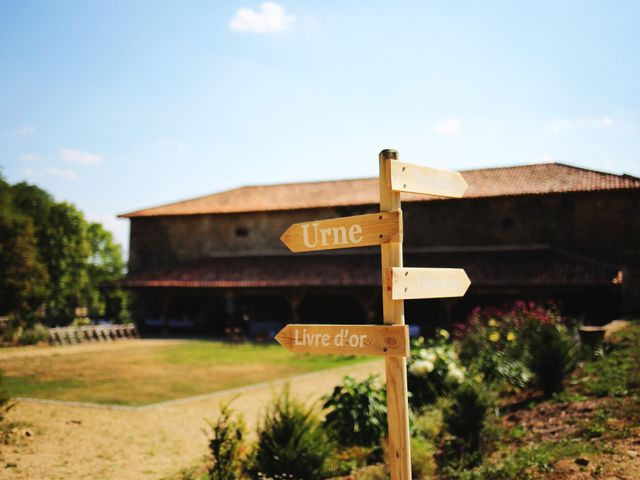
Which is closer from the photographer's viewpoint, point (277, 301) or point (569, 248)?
point (569, 248)

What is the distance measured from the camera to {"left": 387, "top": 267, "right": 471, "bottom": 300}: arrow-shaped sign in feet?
10.2

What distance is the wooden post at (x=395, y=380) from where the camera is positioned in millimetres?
3164

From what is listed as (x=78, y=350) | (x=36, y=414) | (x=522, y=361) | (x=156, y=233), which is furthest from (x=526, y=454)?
(x=156, y=233)

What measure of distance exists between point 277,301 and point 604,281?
13.6m

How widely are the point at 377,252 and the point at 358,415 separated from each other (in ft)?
57.5

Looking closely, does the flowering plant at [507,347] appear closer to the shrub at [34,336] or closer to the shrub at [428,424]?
the shrub at [428,424]

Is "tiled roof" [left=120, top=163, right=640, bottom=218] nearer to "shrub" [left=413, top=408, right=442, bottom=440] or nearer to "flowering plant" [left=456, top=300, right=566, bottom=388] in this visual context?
"flowering plant" [left=456, top=300, right=566, bottom=388]

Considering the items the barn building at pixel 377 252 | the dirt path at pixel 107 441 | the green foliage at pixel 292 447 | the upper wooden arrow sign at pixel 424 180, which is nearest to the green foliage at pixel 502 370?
the dirt path at pixel 107 441

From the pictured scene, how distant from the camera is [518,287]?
60.4ft

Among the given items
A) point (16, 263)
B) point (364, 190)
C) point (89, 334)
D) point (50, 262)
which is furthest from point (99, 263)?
point (364, 190)

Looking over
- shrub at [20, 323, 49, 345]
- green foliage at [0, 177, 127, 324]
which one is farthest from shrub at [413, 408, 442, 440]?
green foliage at [0, 177, 127, 324]

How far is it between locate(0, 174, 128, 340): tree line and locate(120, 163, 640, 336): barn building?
4030 millimetres

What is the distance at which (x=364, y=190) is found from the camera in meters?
24.9

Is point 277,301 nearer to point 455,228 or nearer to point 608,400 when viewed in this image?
point 455,228
